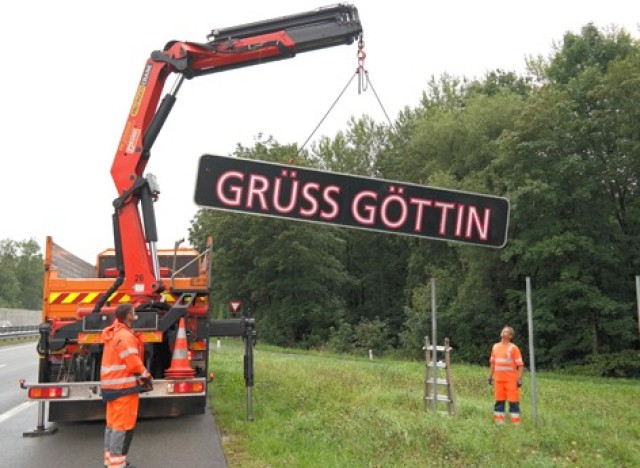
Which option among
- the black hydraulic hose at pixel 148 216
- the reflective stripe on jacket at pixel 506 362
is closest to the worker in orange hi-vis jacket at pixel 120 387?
the black hydraulic hose at pixel 148 216

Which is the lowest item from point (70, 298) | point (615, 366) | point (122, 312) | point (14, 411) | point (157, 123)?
point (615, 366)

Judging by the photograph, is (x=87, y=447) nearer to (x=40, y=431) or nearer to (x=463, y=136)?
(x=40, y=431)

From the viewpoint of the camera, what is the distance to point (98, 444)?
8000mm

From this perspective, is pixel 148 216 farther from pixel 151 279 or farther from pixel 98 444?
pixel 98 444

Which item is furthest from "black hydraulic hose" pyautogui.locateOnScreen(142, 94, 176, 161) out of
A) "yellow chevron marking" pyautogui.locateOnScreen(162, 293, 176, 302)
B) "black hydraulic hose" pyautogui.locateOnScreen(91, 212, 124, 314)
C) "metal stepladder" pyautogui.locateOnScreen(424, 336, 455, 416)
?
"metal stepladder" pyautogui.locateOnScreen(424, 336, 455, 416)

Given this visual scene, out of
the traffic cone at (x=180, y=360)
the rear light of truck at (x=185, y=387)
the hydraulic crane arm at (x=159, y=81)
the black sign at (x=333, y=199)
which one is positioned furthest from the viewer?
the hydraulic crane arm at (x=159, y=81)

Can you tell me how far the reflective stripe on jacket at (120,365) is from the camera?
609 centimetres

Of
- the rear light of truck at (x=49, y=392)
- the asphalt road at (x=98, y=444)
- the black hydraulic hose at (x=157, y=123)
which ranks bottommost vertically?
the asphalt road at (x=98, y=444)

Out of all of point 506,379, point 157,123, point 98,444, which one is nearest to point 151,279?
point 98,444

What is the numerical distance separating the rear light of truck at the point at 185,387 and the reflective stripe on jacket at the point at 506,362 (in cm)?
490

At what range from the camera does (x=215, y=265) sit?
46406mm

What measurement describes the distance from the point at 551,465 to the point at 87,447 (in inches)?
220

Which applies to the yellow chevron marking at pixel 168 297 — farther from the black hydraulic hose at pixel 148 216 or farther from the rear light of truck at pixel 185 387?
the rear light of truck at pixel 185 387

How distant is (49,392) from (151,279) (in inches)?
78.8
